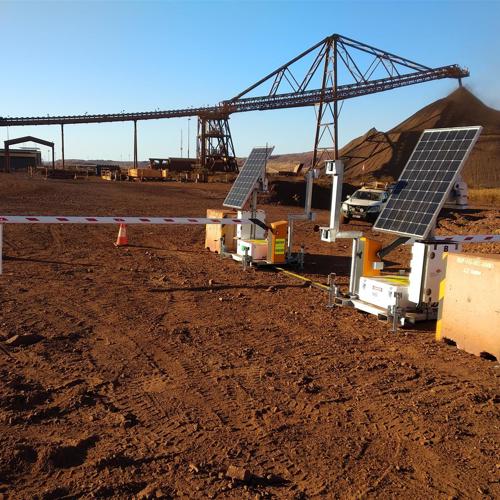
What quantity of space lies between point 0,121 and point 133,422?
70.1 m

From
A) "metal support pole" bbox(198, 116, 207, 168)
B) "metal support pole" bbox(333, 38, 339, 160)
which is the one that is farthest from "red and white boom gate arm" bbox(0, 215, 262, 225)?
"metal support pole" bbox(198, 116, 207, 168)

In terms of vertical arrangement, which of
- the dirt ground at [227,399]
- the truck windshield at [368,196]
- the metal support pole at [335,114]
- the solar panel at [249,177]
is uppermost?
the metal support pole at [335,114]

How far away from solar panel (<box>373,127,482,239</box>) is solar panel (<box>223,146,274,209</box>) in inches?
178

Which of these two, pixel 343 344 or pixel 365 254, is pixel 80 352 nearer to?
pixel 343 344

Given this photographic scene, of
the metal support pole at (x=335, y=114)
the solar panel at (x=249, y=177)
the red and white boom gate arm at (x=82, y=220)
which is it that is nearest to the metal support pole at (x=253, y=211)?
the solar panel at (x=249, y=177)

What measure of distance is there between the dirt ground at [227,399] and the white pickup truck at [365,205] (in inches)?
616

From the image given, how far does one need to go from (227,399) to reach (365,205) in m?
20.6

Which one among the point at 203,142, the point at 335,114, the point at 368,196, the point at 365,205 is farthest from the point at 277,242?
the point at 203,142

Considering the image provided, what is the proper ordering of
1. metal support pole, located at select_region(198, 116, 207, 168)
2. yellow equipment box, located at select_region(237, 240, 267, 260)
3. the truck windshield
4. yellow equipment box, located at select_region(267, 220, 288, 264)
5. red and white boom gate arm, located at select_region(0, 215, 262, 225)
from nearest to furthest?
red and white boom gate arm, located at select_region(0, 215, 262, 225) < yellow equipment box, located at select_region(267, 220, 288, 264) < yellow equipment box, located at select_region(237, 240, 267, 260) < the truck windshield < metal support pole, located at select_region(198, 116, 207, 168)

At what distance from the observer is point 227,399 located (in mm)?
4871

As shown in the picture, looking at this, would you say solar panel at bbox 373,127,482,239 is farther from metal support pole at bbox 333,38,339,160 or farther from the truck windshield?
metal support pole at bbox 333,38,339,160

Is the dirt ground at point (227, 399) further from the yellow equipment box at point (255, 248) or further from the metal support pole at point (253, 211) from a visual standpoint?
the metal support pole at point (253, 211)

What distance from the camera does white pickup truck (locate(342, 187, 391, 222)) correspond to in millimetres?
24297

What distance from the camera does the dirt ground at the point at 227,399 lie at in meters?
3.60
